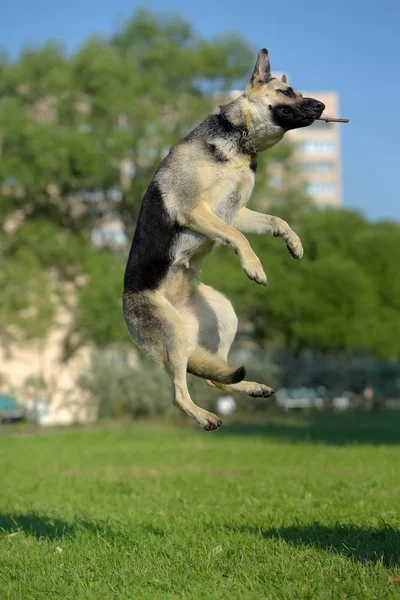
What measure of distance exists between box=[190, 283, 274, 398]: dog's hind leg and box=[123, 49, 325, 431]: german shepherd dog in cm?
3

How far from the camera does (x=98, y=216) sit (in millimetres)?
41219

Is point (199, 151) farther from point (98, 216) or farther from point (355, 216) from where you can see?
point (355, 216)

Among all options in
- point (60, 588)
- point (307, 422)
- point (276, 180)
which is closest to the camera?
point (60, 588)

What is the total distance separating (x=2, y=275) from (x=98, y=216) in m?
6.24

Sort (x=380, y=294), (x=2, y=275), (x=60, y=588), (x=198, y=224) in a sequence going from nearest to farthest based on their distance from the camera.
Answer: (x=60, y=588) → (x=198, y=224) → (x=2, y=275) → (x=380, y=294)

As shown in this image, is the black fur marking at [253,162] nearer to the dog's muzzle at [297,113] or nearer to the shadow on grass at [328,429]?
the dog's muzzle at [297,113]

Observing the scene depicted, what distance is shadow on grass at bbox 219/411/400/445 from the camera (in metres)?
19.2

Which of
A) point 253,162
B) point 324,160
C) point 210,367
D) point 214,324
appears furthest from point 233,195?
point 324,160

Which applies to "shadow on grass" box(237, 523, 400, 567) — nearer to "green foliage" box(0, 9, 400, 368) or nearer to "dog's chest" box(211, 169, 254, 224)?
"dog's chest" box(211, 169, 254, 224)

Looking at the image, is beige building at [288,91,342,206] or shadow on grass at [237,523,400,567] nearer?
shadow on grass at [237,523,400,567]

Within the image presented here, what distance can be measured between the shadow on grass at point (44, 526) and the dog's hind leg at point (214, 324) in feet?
6.07

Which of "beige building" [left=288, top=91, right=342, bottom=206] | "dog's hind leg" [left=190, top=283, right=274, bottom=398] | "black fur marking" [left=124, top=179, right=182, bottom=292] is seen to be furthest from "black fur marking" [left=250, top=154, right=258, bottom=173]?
"beige building" [left=288, top=91, right=342, bottom=206]

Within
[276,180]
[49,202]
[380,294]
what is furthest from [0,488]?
[276,180]

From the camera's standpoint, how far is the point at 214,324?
21.6 feet
